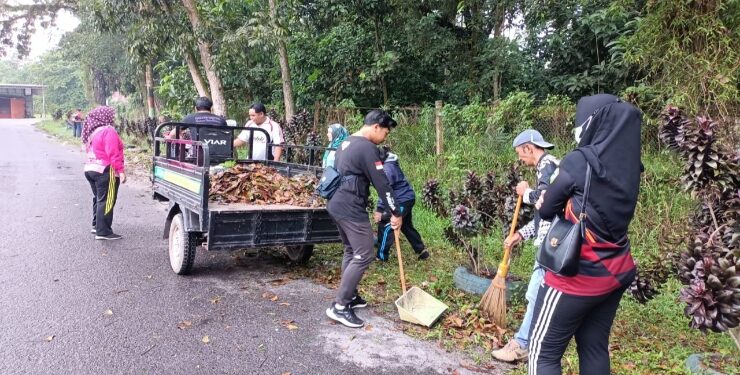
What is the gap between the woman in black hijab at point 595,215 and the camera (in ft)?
7.09

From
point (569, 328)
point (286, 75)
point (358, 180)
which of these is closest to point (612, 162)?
point (569, 328)

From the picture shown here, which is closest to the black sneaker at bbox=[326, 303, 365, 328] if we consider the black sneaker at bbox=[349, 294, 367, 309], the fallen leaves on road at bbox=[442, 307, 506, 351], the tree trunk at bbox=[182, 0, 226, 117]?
the black sneaker at bbox=[349, 294, 367, 309]


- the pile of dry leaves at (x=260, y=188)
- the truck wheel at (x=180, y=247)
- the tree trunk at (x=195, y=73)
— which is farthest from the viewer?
the tree trunk at (x=195, y=73)

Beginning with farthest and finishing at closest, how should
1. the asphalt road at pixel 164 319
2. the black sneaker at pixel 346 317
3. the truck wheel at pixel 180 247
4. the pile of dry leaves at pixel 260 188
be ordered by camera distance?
the pile of dry leaves at pixel 260 188, the truck wheel at pixel 180 247, the black sneaker at pixel 346 317, the asphalt road at pixel 164 319

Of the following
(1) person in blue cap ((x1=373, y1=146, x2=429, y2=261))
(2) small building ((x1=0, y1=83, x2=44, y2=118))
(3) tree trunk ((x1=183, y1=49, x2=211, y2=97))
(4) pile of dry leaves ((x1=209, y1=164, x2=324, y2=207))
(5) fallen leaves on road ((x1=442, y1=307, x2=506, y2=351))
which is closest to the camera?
(5) fallen leaves on road ((x1=442, y1=307, x2=506, y2=351))

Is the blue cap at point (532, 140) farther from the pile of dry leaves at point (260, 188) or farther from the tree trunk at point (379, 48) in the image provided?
the tree trunk at point (379, 48)

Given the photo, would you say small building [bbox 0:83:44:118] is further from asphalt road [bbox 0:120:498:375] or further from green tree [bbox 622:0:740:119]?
green tree [bbox 622:0:740:119]

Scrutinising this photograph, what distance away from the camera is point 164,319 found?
13.3ft

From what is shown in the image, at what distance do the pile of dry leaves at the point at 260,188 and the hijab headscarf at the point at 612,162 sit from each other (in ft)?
10.3

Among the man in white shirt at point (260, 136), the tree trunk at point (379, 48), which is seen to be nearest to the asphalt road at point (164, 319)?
the man in white shirt at point (260, 136)

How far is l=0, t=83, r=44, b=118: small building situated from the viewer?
2217 inches

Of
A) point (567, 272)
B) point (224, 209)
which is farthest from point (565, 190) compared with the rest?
point (224, 209)

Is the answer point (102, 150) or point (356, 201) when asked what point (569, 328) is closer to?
point (356, 201)

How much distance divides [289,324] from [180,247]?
1.63m
